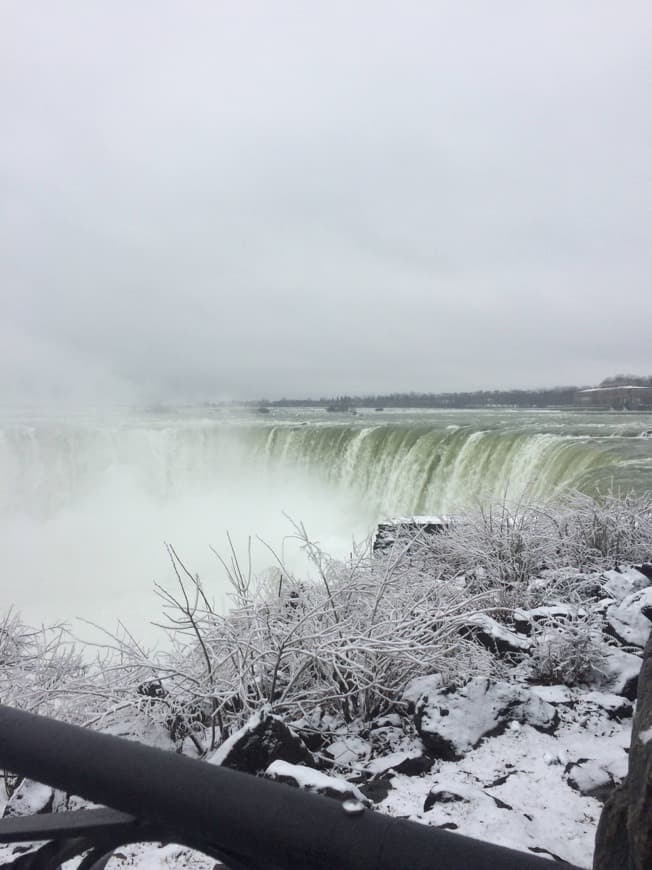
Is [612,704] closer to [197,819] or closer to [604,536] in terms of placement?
[197,819]

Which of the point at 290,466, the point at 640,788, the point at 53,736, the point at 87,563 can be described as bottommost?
the point at 87,563

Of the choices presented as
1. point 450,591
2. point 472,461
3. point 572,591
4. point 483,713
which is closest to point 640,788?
point 483,713

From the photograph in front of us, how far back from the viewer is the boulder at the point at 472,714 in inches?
108

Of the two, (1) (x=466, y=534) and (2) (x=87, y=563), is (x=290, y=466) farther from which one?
(1) (x=466, y=534)

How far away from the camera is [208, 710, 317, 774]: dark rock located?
7.91 ft

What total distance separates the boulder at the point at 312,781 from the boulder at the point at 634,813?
0.94m

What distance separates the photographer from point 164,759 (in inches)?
35.1

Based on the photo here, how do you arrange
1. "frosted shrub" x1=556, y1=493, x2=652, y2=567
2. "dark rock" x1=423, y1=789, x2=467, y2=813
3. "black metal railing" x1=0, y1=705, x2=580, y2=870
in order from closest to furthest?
1. "black metal railing" x1=0, y1=705, x2=580, y2=870
2. "dark rock" x1=423, y1=789, x2=467, y2=813
3. "frosted shrub" x1=556, y1=493, x2=652, y2=567

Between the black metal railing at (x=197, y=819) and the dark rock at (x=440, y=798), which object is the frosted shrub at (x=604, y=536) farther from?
the black metal railing at (x=197, y=819)

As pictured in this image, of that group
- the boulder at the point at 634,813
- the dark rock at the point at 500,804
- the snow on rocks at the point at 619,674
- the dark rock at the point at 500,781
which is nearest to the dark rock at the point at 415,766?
the dark rock at the point at 500,781

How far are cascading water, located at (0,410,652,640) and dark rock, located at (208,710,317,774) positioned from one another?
8.16 metres

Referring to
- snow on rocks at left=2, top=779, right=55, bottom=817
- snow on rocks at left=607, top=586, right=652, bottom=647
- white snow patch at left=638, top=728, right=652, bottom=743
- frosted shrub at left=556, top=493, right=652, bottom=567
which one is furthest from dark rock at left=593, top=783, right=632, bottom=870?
frosted shrub at left=556, top=493, right=652, bottom=567

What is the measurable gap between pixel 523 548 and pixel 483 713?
10.00 ft

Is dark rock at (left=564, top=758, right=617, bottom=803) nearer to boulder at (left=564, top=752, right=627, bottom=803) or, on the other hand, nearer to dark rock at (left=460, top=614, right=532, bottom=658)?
boulder at (left=564, top=752, right=627, bottom=803)
